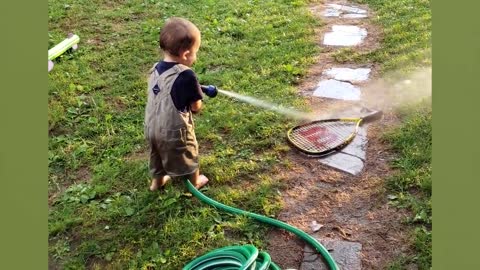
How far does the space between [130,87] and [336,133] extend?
2142 millimetres

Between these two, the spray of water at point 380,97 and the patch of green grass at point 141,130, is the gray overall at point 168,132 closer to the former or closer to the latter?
the patch of green grass at point 141,130

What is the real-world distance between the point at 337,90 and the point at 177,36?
219 cm

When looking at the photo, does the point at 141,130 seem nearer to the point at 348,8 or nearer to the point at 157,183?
the point at 157,183

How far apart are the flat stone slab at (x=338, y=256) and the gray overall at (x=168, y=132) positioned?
1.01 metres

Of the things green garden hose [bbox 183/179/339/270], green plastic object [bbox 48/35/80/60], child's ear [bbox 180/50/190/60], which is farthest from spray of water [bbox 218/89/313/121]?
green plastic object [bbox 48/35/80/60]

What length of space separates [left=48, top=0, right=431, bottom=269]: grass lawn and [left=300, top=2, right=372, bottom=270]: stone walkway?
9.7 inches

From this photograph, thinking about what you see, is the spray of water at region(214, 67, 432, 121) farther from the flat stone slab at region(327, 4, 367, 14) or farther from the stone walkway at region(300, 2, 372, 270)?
the flat stone slab at region(327, 4, 367, 14)

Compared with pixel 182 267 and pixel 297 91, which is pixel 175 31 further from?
pixel 297 91

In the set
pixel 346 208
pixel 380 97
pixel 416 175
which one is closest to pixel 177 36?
pixel 346 208

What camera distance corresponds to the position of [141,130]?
4.23 metres

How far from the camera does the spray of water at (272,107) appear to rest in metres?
4.31

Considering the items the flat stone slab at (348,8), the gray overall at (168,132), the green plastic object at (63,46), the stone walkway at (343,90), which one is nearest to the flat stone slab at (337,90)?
the stone walkway at (343,90)

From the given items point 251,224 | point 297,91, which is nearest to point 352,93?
point 297,91

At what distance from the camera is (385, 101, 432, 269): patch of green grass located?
114 inches
